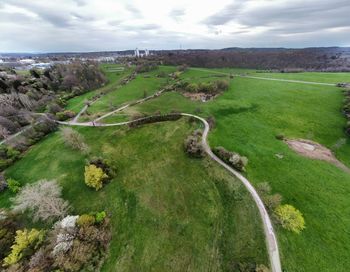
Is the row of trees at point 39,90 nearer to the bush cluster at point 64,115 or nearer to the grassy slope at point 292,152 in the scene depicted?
the bush cluster at point 64,115

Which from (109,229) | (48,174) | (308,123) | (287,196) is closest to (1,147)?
(48,174)

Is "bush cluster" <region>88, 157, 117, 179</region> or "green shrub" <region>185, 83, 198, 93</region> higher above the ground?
"green shrub" <region>185, 83, 198, 93</region>

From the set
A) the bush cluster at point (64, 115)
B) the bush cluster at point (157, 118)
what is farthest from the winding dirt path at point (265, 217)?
the bush cluster at point (64, 115)

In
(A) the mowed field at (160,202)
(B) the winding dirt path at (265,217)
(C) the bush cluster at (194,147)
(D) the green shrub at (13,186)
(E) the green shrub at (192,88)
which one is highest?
(E) the green shrub at (192,88)

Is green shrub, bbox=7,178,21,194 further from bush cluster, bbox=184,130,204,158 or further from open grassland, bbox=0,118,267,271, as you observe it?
bush cluster, bbox=184,130,204,158

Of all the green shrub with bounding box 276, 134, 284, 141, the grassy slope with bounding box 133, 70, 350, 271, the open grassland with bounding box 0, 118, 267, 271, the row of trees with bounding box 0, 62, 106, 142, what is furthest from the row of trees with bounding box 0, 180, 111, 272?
the green shrub with bounding box 276, 134, 284, 141
